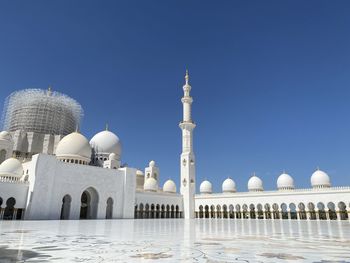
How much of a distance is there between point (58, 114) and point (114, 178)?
10.9 metres

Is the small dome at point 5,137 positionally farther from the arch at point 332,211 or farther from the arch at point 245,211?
the arch at point 332,211

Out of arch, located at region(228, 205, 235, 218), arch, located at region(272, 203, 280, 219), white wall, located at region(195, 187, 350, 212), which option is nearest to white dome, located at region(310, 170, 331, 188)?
white wall, located at region(195, 187, 350, 212)

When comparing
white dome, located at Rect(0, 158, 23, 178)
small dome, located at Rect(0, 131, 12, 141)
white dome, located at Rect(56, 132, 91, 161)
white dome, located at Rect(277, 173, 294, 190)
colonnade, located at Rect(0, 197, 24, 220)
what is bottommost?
colonnade, located at Rect(0, 197, 24, 220)

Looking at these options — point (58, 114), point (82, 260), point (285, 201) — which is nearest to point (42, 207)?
point (58, 114)

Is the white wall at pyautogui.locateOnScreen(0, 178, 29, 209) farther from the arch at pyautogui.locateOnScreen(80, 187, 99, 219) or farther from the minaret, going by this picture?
the minaret

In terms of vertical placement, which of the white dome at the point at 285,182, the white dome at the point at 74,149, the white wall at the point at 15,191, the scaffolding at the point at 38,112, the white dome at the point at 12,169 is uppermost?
the scaffolding at the point at 38,112

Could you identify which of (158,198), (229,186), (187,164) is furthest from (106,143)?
(229,186)

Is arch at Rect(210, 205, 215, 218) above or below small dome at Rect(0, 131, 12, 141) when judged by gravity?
below

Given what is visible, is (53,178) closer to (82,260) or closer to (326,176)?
(82,260)

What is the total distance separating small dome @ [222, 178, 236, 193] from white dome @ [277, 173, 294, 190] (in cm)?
580

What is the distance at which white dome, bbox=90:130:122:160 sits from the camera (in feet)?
98.9

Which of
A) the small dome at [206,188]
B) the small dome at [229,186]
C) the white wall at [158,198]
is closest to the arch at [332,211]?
the small dome at [229,186]

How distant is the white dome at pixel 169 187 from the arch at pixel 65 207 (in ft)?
49.3

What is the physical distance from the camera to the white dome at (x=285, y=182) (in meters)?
33.0
